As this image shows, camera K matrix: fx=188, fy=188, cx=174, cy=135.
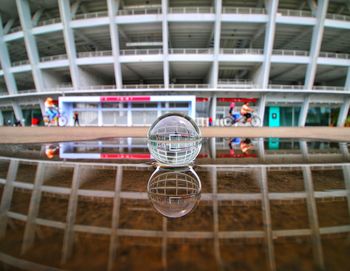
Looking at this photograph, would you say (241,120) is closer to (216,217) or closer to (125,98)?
(125,98)

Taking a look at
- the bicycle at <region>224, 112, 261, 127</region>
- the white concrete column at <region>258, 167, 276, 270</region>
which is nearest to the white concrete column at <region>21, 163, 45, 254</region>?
the white concrete column at <region>258, 167, 276, 270</region>

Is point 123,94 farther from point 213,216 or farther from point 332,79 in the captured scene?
point 332,79

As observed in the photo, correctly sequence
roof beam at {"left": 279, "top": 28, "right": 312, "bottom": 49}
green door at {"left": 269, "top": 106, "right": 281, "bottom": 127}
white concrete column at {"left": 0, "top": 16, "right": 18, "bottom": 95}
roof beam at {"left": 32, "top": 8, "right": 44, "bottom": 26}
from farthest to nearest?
green door at {"left": 269, "top": 106, "right": 281, "bottom": 127} → white concrete column at {"left": 0, "top": 16, "right": 18, "bottom": 95} → roof beam at {"left": 32, "top": 8, "right": 44, "bottom": 26} → roof beam at {"left": 279, "top": 28, "right": 312, "bottom": 49}

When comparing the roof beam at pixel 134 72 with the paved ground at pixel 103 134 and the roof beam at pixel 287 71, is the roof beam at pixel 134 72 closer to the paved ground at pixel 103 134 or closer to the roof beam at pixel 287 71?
the paved ground at pixel 103 134

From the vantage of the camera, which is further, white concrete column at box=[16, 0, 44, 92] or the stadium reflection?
white concrete column at box=[16, 0, 44, 92]

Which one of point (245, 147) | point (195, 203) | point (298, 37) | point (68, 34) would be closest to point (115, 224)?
point (195, 203)

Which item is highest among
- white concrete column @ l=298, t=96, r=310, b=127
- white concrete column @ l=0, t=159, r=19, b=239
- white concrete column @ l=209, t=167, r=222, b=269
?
white concrete column @ l=298, t=96, r=310, b=127

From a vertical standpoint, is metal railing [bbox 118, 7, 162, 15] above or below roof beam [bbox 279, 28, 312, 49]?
above

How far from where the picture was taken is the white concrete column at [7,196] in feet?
3.83

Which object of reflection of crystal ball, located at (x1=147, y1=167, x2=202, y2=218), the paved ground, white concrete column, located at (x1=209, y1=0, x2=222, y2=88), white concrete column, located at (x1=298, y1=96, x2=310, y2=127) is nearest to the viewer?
reflection of crystal ball, located at (x1=147, y1=167, x2=202, y2=218)

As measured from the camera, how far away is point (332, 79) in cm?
3173

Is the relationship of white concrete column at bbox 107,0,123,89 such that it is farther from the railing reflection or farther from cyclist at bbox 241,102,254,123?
the railing reflection

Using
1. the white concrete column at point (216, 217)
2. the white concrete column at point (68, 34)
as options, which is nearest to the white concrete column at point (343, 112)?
the white concrete column at point (216, 217)

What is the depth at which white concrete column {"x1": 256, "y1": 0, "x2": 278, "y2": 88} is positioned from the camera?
19812mm
